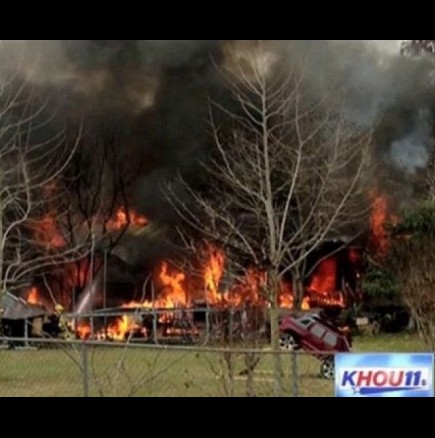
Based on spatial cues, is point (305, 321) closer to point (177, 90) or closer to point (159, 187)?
point (159, 187)

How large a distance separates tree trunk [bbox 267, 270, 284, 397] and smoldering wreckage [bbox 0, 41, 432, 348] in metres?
0.10

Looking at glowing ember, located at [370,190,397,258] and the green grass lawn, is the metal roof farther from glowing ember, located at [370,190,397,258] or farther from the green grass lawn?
glowing ember, located at [370,190,397,258]

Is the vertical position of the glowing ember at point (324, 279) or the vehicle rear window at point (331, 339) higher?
the glowing ember at point (324, 279)

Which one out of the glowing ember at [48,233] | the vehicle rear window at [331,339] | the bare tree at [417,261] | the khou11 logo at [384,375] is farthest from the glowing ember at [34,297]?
the bare tree at [417,261]

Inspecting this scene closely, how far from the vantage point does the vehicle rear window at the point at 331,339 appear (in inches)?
415

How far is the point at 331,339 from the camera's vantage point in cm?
1056

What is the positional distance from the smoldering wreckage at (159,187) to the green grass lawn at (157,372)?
2.04 ft

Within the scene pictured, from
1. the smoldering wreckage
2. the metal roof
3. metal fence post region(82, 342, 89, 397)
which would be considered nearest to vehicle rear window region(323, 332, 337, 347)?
the smoldering wreckage

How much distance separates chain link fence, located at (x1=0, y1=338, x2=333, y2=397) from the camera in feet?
30.3

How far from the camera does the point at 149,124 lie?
35.7 feet

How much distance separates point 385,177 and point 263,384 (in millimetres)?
2991

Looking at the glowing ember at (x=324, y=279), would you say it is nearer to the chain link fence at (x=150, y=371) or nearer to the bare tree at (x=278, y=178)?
the bare tree at (x=278, y=178)

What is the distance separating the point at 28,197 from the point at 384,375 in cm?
450

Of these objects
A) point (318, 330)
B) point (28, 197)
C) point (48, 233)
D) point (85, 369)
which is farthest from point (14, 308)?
point (318, 330)
